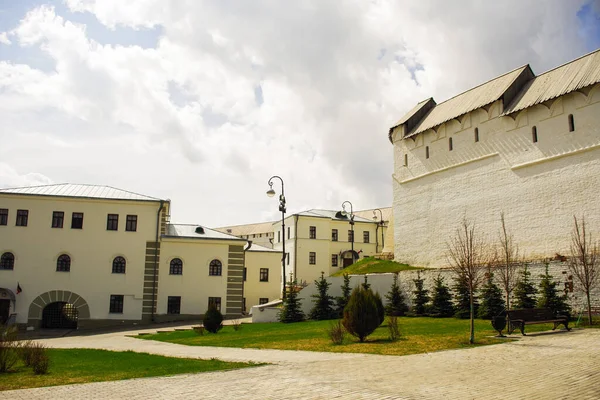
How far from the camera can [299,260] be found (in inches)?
2008

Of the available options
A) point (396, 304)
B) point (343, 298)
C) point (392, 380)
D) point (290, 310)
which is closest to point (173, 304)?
point (290, 310)

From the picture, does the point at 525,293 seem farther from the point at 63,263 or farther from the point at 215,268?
the point at 63,263

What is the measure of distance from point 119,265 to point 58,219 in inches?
194

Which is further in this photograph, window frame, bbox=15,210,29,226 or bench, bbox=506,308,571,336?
window frame, bbox=15,210,29,226

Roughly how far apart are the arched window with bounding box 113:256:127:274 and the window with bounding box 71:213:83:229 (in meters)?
3.19

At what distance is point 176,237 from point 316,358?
74.4 ft

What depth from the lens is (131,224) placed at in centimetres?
3381

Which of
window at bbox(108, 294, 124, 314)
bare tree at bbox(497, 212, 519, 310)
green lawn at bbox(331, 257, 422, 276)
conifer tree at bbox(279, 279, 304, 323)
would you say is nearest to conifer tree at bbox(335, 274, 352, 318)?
conifer tree at bbox(279, 279, 304, 323)

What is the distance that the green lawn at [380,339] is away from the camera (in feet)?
48.6

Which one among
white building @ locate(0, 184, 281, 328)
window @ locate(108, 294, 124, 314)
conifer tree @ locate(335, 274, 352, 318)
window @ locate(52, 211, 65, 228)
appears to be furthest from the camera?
window @ locate(52, 211, 65, 228)

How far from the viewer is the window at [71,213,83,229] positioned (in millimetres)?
33031

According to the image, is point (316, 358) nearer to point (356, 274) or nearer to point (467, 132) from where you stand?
point (356, 274)

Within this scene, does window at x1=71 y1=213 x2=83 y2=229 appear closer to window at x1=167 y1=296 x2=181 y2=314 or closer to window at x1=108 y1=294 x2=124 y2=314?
window at x1=108 y1=294 x2=124 y2=314

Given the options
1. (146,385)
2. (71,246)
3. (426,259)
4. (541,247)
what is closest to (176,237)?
(71,246)
